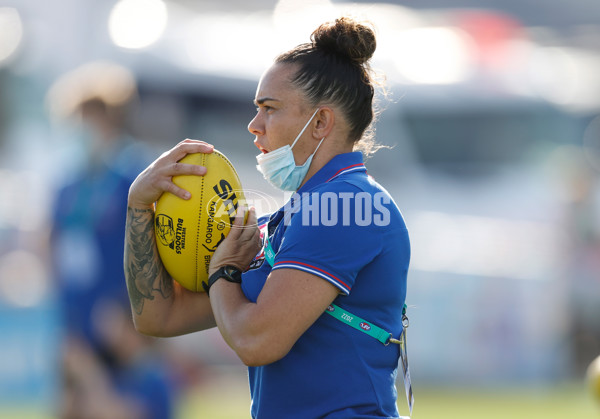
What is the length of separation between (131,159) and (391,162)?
1071cm

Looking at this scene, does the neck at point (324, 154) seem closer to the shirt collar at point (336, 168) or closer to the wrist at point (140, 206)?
the shirt collar at point (336, 168)

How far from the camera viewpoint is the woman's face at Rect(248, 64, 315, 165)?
3094mm

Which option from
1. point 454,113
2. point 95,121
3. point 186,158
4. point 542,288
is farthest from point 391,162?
point 186,158

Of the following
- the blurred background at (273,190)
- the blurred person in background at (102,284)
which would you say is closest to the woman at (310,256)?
the blurred person in background at (102,284)

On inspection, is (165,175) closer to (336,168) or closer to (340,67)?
(336,168)

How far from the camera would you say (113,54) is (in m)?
14.9

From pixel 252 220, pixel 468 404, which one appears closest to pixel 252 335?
pixel 252 220

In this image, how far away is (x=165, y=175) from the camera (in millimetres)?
3168

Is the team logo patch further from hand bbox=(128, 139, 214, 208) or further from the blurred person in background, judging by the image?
the blurred person in background

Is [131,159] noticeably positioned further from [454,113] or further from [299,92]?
[454,113]

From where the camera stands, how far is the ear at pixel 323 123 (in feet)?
10.2

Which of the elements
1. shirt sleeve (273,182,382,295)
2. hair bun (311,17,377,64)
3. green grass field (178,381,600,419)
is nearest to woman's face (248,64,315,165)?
hair bun (311,17,377,64)

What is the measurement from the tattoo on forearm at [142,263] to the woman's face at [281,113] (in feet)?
1.71

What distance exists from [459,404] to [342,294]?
8.14 metres
